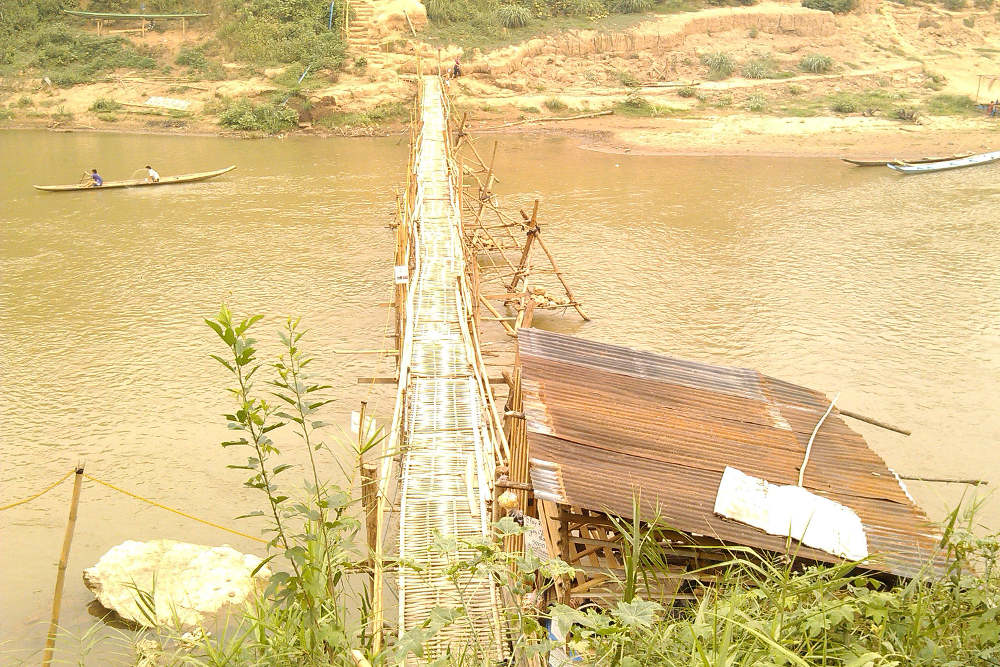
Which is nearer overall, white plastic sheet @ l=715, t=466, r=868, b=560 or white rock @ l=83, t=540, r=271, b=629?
A: white plastic sheet @ l=715, t=466, r=868, b=560

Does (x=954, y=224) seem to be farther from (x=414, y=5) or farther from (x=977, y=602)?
(x=414, y=5)

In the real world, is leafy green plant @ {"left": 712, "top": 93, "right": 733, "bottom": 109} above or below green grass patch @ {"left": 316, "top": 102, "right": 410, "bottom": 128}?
above

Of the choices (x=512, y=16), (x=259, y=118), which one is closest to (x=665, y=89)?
(x=512, y=16)

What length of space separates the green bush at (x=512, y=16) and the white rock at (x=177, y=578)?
2589cm

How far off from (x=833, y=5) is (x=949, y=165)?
43.1 ft

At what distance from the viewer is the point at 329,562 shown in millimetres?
3564

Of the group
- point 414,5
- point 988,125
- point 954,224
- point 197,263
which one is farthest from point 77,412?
point 988,125

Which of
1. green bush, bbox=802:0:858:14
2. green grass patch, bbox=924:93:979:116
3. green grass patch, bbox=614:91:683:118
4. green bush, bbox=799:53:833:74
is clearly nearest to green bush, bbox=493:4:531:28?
green grass patch, bbox=614:91:683:118

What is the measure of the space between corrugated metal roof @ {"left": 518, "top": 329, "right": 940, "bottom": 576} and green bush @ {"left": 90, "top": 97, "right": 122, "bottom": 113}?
24363mm

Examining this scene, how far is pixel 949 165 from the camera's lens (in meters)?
22.1

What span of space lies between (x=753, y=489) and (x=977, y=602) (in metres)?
1.38

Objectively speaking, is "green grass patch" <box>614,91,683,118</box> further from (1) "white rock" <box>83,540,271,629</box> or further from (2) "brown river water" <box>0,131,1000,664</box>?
(1) "white rock" <box>83,540,271,629</box>

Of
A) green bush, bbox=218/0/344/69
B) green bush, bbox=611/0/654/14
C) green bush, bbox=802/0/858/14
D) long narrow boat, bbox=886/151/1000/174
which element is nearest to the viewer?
long narrow boat, bbox=886/151/1000/174

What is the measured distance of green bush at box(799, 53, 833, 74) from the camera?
1152 inches
